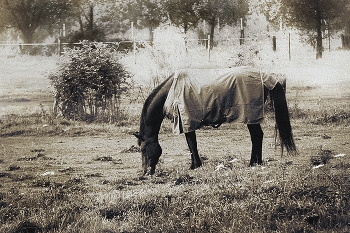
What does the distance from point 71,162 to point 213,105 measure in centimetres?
199

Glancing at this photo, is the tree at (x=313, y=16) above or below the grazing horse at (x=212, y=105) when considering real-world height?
above

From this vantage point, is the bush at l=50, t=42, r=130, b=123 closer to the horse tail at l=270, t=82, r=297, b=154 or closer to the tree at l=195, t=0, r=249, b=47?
the tree at l=195, t=0, r=249, b=47

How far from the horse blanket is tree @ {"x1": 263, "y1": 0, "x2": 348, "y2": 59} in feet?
2.45

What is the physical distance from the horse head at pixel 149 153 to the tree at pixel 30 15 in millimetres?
1745

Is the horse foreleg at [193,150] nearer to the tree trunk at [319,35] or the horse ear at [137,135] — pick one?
the horse ear at [137,135]

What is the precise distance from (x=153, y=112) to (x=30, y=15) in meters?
1.96

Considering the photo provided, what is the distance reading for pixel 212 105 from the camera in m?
6.01

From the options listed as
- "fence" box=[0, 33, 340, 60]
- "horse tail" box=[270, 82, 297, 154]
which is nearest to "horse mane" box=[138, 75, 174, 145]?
"fence" box=[0, 33, 340, 60]

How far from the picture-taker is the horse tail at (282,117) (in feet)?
19.1

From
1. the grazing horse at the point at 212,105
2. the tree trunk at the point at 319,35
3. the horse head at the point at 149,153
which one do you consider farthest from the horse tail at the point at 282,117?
the horse head at the point at 149,153

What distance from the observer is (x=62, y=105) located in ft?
18.3

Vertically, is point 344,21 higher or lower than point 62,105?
higher

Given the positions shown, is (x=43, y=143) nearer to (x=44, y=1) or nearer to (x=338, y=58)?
(x=44, y=1)

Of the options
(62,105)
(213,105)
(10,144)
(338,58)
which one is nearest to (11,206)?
(10,144)
